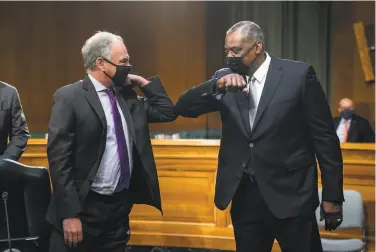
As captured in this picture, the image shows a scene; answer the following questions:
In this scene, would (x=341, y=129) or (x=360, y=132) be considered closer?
(x=360, y=132)

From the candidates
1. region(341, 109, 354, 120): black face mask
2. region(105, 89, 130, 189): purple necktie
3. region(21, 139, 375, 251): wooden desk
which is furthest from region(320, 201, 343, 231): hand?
region(341, 109, 354, 120): black face mask

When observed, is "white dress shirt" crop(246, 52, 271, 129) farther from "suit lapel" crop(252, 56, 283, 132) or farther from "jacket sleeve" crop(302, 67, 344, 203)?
"jacket sleeve" crop(302, 67, 344, 203)

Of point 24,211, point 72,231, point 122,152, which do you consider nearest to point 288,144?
point 122,152

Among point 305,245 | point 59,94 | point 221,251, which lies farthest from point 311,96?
point 221,251

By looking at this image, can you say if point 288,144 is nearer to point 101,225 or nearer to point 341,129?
point 101,225

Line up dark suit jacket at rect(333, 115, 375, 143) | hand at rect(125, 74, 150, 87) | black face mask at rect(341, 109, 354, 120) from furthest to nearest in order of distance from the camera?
1. black face mask at rect(341, 109, 354, 120)
2. dark suit jacket at rect(333, 115, 375, 143)
3. hand at rect(125, 74, 150, 87)

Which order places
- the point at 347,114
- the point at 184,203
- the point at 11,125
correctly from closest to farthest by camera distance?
the point at 11,125, the point at 184,203, the point at 347,114

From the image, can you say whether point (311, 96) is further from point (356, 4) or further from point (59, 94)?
point (356, 4)

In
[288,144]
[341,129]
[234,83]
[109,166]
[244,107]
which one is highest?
[234,83]

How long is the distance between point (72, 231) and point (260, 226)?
2.35 ft

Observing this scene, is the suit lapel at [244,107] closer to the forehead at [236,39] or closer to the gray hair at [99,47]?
the forehead at [236,39]

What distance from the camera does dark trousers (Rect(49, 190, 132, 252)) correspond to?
6.85 ft

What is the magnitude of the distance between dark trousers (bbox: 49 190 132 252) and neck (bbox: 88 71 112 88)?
44cm

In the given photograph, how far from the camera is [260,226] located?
203cm
